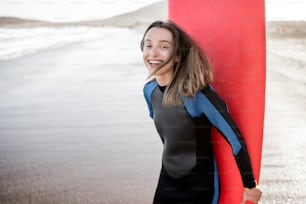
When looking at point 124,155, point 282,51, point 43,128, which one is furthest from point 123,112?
point 282,51

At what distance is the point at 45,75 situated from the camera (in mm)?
4867

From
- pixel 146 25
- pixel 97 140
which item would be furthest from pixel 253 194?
pixel 146 25

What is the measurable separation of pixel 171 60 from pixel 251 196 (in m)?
0.33

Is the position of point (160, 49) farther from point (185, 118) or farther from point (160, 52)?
point (185, 118)

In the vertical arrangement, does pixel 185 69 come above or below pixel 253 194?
above

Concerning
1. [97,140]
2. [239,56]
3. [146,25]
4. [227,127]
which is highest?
[239,56]

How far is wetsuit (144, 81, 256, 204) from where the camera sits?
35.8 inches

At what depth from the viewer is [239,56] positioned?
3.29 ft

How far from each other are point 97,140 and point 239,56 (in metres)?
1.64

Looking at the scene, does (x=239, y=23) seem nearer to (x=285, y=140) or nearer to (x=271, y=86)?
(x=285, y=140)

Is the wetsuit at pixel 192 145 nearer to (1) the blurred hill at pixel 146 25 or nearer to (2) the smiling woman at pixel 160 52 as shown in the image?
(2) the smiling woman at pixel 160 52

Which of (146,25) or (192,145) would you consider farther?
(146,25)

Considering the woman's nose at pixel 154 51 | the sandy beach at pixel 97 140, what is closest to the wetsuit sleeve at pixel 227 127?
the woman's nose at pixel 154 51

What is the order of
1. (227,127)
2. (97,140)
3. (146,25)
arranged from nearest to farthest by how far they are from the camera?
(227,127), (97,140), (146,25)
